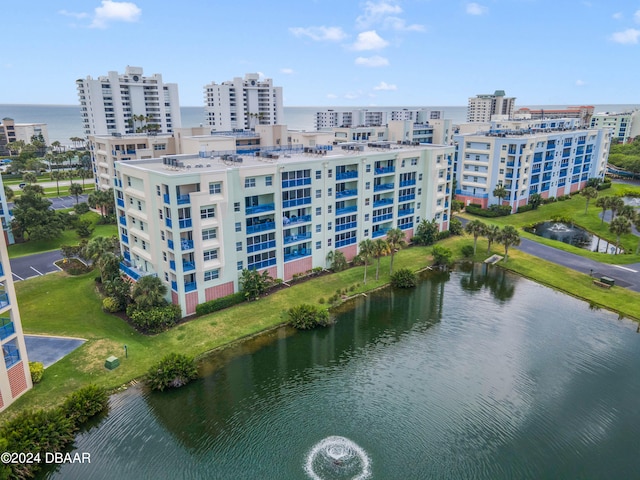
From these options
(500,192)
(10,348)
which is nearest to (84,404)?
(10,348)

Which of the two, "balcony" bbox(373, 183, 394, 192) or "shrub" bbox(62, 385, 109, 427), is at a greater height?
"balcony" bbox(373, 183, 394, 192)

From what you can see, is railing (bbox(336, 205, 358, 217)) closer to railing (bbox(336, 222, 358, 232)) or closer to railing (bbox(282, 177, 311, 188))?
railing (bbox(336, 222, 358, 232))

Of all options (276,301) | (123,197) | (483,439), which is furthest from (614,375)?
(123,197)

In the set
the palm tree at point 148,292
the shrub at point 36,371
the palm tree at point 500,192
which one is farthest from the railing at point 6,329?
the palm tree at point 500,192

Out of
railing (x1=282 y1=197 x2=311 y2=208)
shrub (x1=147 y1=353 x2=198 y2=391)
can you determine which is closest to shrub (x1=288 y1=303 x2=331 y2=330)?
shrub (x1=147 y1=353 x2=198 y2=391)

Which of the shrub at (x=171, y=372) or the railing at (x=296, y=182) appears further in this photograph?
the railing at (x=296, y=182)

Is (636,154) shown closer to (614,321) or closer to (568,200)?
(568,200)

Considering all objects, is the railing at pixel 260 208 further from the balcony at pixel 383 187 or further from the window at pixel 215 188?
the balcony at pixel 383 187
